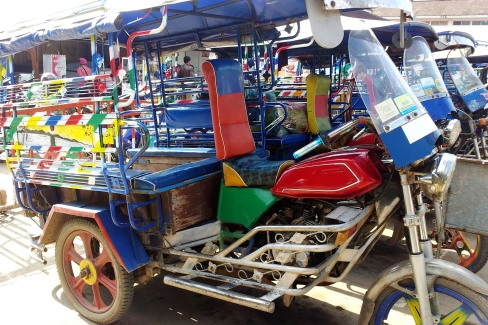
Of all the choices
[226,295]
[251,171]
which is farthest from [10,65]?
[226,295]

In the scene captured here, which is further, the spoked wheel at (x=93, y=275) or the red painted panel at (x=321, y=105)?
the red painted panel at (x=321, y=105)

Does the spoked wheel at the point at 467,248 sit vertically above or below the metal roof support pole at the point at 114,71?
below

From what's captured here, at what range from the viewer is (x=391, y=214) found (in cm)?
260

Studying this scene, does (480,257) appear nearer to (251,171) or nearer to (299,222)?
(299,222)

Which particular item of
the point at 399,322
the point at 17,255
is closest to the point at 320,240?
the point at 399,322

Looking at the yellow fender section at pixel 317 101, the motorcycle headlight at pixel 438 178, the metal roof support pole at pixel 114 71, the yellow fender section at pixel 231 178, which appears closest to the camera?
the motorcycle headlight at pixel 438 178

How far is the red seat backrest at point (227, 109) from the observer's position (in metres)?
3.22

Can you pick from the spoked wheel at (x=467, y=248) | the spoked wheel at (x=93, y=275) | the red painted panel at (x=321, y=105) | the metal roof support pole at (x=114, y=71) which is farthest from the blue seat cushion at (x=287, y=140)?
the metal roof support pole at (x=114, y=71)

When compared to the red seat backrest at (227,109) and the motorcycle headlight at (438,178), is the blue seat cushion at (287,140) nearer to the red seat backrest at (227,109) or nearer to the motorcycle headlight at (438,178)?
the red seat backrest at (227,109)

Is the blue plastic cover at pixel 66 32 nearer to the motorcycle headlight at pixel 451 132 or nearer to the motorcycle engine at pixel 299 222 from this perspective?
the motorcycle engine at pixel 299 222

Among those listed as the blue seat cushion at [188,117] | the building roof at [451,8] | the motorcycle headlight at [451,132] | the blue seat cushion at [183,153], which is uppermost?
the building roof at [451,8]

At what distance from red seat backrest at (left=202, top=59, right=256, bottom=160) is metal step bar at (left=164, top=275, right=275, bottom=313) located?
923mm

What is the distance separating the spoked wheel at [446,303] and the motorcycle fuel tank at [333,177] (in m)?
0.59

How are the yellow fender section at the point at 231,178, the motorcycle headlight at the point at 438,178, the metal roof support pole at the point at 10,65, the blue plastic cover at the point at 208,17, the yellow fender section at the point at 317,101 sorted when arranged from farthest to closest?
the yellow fender section at the point at 317,101, the blue plastic cover at the point at 208,17, the metal roof support pole at the point at 10,65, the yellow fender section at the point at 231,178, the motorcycle headlight at the point at 438,178
